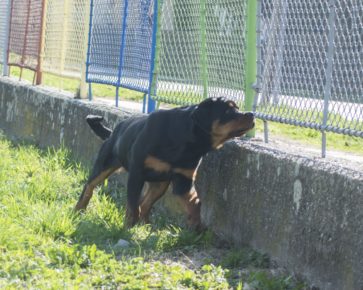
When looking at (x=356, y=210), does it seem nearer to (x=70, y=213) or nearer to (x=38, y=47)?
(x=70, y=213)

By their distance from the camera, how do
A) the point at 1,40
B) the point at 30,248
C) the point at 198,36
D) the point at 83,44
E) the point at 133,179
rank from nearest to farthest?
the point at 30,248 → the point at 133,179 → the point at 198,36 → the point at 83,44 → the point at 1,40

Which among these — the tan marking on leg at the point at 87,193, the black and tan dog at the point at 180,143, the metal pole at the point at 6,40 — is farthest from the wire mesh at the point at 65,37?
the black and tan dog at the point at 180,143

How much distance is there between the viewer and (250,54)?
20.6 ft

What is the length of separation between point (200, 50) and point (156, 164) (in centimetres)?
140

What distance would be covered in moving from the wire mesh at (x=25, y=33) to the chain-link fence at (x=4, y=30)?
143mm

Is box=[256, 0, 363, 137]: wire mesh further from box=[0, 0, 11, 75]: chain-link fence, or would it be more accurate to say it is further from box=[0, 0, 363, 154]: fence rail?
box=[0, 0, 11, 75]: chain-link fence

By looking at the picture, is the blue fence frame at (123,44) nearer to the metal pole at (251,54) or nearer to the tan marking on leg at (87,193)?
the tan marking on leg at (87,193)

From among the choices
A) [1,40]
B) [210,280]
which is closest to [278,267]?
[210,280]

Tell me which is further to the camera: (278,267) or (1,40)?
(1,40)

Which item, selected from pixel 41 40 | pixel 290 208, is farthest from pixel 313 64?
pixel 41 40

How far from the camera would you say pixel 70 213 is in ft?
20.5

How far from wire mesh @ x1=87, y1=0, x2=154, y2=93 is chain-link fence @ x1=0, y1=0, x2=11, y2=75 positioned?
4009mm

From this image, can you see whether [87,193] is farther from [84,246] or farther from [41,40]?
[41,40]

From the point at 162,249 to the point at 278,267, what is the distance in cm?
87
